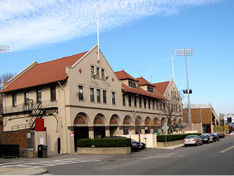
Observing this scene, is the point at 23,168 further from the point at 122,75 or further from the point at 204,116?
the point at 204,116

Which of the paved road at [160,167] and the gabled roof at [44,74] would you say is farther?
the gabled roof at [44,74]

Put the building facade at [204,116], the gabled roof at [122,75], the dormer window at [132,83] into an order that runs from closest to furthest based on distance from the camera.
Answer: the gabled roof at [122,75], the dormer window at [132,83], the building facade at [204,116]

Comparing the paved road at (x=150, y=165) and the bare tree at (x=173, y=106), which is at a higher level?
the bare tree at (x=173, y=106)

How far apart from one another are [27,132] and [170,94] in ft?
125

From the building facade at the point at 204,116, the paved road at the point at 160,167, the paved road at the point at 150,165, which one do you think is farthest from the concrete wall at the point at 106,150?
the building facade at the point at 204,116

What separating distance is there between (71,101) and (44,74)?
683 cm

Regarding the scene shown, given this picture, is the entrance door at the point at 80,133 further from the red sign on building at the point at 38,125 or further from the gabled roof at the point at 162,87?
the gabled roof at the point at 162,87

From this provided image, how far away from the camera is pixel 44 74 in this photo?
3606 cm

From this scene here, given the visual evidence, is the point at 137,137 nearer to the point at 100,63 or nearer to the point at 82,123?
the point at 82,123

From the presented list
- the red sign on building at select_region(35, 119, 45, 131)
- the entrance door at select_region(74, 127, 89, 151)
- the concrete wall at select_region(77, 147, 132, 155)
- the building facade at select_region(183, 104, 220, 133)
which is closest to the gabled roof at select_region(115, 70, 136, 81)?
the entrance door at select_region(74, 127, 89, 151)

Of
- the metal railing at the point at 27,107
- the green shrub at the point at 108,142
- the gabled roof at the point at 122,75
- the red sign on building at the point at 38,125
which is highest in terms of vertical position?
the gabled roof at the point at 122,75

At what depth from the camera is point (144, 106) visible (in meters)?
48.0

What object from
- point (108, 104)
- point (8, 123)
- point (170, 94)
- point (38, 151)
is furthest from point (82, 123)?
point (170, 94)

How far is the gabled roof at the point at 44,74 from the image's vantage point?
33469mm
